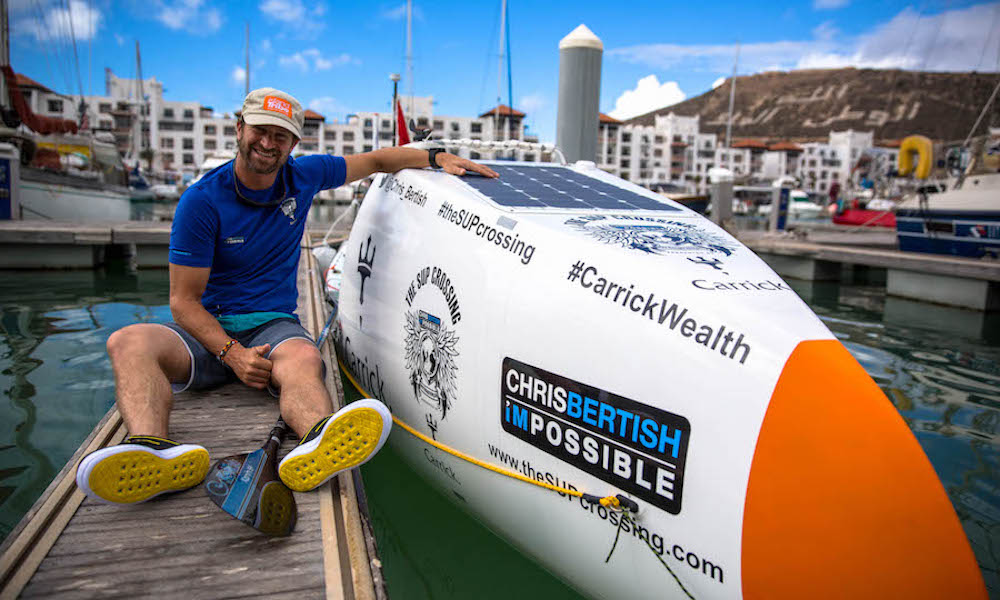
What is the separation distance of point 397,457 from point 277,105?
2.30 metres

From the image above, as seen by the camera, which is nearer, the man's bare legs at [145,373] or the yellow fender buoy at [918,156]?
the man's bare legs at [145,373]

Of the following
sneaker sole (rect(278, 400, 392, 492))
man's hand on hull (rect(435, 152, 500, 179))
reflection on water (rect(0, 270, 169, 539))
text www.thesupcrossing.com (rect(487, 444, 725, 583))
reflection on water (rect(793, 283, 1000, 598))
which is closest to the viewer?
text www.thesupcrossing.com (rect(487, 444, 725, 583))

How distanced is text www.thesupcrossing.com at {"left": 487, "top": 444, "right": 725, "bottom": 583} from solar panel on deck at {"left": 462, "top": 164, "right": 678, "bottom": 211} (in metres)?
1.12

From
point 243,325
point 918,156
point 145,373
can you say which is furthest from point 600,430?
point 918,156

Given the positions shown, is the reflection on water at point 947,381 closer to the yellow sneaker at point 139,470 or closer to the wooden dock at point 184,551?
the wooden dock at point 184,551

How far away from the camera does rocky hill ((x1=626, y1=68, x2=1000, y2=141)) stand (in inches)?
5866

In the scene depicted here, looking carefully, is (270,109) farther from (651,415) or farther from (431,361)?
(651,415)

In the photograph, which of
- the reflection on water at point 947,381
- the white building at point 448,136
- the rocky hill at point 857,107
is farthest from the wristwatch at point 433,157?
the rocky hill at point 857,107

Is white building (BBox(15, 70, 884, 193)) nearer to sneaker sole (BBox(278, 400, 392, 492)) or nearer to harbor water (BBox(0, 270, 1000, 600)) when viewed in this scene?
harbor water (BBox(0, 270, 1000, 600))

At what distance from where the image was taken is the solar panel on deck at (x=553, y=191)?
118 inches

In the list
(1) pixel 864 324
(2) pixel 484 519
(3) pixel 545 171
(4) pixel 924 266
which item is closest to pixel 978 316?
(4) pixel 924 266

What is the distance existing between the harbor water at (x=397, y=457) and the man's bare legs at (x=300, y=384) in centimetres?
101

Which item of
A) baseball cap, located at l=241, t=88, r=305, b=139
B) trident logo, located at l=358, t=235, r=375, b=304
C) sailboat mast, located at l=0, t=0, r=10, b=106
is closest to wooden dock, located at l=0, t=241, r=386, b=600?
trident logo, located at l=358, t=235, r=375, b=304

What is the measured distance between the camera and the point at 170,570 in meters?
1.96
